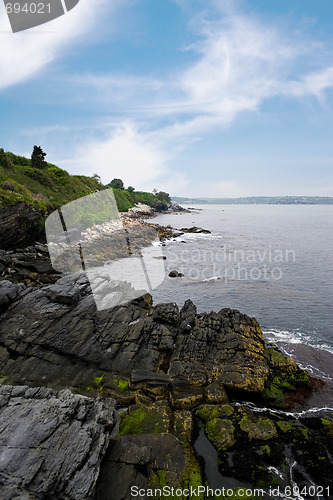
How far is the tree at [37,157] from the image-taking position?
217 ft

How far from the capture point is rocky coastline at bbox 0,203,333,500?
789 cm

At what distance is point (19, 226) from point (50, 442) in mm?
30060

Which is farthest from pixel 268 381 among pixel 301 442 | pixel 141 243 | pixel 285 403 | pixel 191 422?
pixel 141 243

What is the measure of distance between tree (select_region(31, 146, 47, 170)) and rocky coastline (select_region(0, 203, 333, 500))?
5912 cm

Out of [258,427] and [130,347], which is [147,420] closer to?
[258,427]

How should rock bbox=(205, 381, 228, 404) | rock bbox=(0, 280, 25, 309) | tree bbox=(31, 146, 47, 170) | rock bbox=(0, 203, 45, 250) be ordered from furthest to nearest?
tree bbox=(31, 146, 47, 170), rock bbox=(0, 203, 45, 250), rock bbox=(0, 280, 25, 309), rock bbox=(205, 381, 228, 404)

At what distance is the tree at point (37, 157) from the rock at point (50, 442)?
6896cm

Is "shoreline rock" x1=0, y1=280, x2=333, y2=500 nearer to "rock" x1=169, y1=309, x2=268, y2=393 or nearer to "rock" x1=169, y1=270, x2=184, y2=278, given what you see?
"rock" x1=169, y1=309, x2=268, y2=393

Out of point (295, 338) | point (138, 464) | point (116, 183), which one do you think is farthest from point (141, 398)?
point (116, 183)

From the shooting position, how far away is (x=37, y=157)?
66.2 meters

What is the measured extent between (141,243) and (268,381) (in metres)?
45.9

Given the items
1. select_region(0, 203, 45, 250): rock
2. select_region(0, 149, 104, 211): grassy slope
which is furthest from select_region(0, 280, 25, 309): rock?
select_region(0, 149, 104, 211): grassy slope

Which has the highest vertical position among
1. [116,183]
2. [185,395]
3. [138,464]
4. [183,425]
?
[116,183]

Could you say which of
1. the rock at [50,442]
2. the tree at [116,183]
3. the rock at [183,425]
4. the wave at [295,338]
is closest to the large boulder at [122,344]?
the rock at [183,425]
